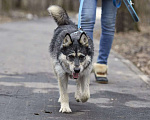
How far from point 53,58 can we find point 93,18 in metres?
1.28

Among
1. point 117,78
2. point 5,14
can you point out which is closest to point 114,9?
point 117,78

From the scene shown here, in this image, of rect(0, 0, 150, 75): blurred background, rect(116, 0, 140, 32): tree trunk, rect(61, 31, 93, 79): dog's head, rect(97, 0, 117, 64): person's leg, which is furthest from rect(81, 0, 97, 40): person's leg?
rect(116, 0, 140, 32): tree trunk

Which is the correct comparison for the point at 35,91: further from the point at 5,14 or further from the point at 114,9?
the point at 5,14

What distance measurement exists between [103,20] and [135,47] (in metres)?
5.82

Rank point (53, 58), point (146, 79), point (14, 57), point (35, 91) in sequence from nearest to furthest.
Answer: point (53, 58)
point (35, 91)
point (146, 79)
point (14, 57)

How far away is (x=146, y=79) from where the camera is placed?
6.80 metres

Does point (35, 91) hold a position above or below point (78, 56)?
below

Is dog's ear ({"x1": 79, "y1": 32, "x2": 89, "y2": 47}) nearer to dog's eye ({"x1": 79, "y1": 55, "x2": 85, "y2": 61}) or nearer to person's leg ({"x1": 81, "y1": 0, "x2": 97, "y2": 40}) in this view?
dog's eye ({"x1": 79, "y1": 55, "x2": 85, "y2": 61})

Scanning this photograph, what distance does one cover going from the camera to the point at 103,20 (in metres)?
6.17

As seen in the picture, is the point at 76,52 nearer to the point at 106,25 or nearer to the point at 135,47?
the point at 106,25

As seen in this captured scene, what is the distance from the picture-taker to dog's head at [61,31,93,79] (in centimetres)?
422

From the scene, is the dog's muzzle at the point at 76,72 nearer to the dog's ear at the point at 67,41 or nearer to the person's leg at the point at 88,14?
the dog's ear at the point at 67,41

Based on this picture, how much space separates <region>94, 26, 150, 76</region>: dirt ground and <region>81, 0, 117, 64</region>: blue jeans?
5.49 ft

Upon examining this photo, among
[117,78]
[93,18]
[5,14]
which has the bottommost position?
[5,14]
